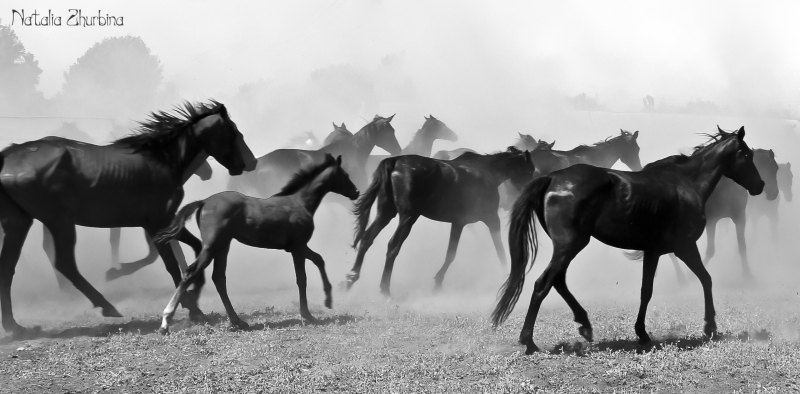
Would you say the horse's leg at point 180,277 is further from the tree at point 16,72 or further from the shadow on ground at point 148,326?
the tree at point 16,72

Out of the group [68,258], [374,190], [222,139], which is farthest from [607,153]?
[68,258]

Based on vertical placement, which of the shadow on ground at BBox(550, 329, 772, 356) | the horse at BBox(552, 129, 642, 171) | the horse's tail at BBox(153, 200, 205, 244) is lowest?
the shadow on ground at BBox(550, 329, 772, 356)

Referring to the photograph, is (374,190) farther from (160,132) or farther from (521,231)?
(521,231)

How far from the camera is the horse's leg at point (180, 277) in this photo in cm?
1091

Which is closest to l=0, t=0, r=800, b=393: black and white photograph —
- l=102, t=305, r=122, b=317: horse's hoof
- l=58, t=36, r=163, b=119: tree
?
l=102, t=305, r=122, b=317: horse's hoof

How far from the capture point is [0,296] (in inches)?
415

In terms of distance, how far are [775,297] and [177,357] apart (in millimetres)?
9155

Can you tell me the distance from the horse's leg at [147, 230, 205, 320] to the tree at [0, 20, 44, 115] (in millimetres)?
68513

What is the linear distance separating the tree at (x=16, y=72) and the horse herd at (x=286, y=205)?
223 ft

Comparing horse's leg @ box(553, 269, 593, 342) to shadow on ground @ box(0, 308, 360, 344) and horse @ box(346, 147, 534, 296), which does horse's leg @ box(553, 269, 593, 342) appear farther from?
horse @ box(346, 147, 534, 296)

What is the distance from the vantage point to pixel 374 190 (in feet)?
45.9

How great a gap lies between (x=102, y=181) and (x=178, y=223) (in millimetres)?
1023

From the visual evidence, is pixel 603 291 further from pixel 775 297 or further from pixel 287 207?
pixel 287 207

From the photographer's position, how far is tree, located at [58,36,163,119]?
3046 inches
